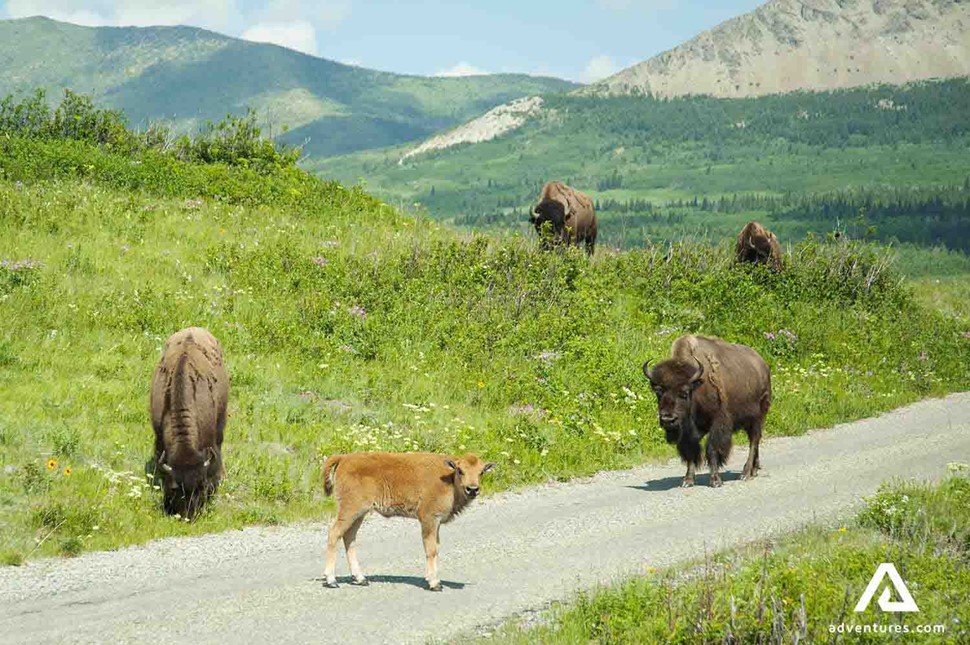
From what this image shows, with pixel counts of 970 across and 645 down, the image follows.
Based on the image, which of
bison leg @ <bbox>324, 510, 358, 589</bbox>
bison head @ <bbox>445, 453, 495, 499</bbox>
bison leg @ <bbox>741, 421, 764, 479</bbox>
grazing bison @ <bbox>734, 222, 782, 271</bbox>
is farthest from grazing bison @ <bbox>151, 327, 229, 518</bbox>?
grazing bison @ <bbox>734, 222, 782, 271</bbox>

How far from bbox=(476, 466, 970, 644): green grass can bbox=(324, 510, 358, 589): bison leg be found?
2161 millimetres

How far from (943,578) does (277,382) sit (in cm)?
1295

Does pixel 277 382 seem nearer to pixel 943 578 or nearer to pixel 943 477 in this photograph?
pixel 943 477

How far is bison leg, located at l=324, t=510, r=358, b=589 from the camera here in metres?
11.4

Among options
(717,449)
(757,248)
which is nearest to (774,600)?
(717,449)

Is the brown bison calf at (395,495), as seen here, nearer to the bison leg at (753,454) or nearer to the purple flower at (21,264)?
the bison leg at (753,454)

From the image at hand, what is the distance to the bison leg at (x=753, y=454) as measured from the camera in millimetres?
18078

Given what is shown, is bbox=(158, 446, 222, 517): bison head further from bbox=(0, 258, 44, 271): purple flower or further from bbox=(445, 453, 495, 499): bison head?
bbox=(0, 258, 44, 271): purple flower

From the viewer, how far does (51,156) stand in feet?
109

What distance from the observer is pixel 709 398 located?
1752 centimetres

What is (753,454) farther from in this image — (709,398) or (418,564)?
(418,564)

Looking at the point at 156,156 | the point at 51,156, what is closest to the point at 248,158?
the point at 156,156

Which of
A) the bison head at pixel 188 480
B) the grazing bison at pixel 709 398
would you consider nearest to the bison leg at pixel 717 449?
the grazing bison at pixel 709 398

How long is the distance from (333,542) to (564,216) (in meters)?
24.8
